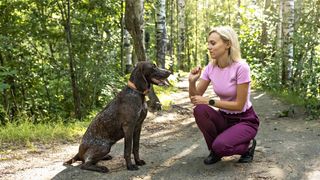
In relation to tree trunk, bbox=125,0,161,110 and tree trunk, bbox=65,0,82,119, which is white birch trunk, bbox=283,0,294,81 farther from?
tree trunk, bbox=65,0,82,119

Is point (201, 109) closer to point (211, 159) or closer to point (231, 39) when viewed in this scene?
point (211, 159)

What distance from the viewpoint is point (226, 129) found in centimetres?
482

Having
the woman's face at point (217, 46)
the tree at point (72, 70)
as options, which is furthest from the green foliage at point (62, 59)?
the woman's face at point (217, 46)

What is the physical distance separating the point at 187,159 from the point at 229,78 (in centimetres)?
132

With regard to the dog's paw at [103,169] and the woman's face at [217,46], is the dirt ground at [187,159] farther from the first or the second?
the woman's face at [217,46]

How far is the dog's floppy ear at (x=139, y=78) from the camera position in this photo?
15.1ft

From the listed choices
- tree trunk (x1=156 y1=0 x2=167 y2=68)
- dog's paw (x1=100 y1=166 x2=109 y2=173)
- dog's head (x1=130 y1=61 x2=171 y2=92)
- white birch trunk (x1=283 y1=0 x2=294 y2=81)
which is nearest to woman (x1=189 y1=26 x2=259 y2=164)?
dog's head (x1=130 y1=61 x2=171 y2=92)

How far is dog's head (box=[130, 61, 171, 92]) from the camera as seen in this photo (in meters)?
Result: 4.61

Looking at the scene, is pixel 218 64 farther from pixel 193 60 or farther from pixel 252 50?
pixel 193 60

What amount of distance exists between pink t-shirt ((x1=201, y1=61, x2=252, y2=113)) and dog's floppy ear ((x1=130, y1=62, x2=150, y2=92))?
89 centimetres

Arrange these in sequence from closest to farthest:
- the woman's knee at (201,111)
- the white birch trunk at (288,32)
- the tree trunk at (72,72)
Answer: the woman's knee at (201,111) < the tree trunk at (72,72) < the white birch trunk at (288,32)

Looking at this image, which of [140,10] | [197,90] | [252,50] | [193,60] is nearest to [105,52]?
[140,10]

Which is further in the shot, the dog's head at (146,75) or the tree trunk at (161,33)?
the tree trunk at (161,33)

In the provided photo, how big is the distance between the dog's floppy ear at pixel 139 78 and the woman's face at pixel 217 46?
872 mm
